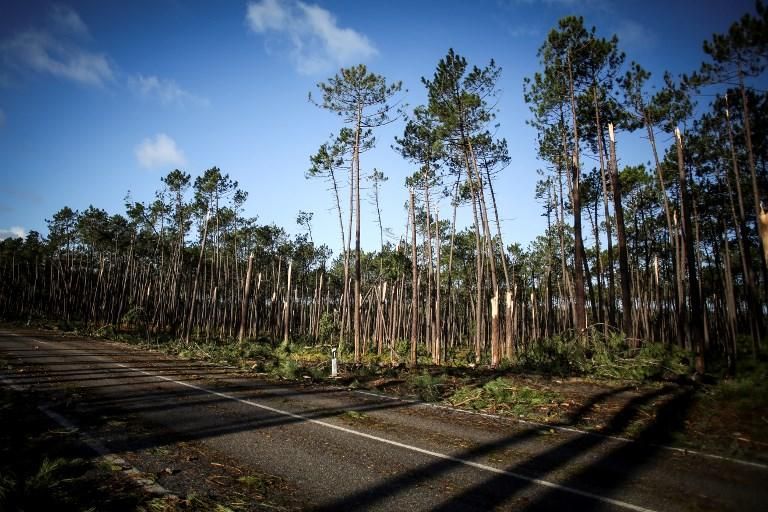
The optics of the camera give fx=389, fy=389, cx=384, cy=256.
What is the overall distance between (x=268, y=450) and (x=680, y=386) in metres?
11.8

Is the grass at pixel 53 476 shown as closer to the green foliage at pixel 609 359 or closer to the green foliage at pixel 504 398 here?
the green foliage at pixel 504 398

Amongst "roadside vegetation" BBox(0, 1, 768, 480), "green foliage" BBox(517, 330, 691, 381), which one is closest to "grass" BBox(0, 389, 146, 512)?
"roadside vegetation" BBox(0, 1, 768, 480)

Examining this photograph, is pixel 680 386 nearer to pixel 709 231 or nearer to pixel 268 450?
pixel 268 450

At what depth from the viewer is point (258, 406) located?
9109mm

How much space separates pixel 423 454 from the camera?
5969 mm

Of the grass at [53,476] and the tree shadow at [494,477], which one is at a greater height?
the grass at [53,476]

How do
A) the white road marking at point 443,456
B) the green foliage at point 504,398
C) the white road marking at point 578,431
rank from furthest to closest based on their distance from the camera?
1. the green foliage at point 504,398
2. the white road marking at point 578,431
3. the white road marking at point 443,456

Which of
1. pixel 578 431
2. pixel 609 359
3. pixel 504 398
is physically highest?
pixel 609 359

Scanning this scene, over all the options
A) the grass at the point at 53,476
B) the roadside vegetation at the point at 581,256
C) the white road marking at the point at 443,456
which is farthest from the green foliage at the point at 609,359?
the grass at the point at 53,476

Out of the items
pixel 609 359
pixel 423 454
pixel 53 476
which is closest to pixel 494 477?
pixel 423 454

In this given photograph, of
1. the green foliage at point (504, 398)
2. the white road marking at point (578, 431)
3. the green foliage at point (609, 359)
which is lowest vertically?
the white road marking at point (578, 431)

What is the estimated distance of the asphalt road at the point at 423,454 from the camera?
14.7 ft

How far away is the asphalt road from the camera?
14.7 feet

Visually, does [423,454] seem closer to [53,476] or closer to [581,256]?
[53,476]
